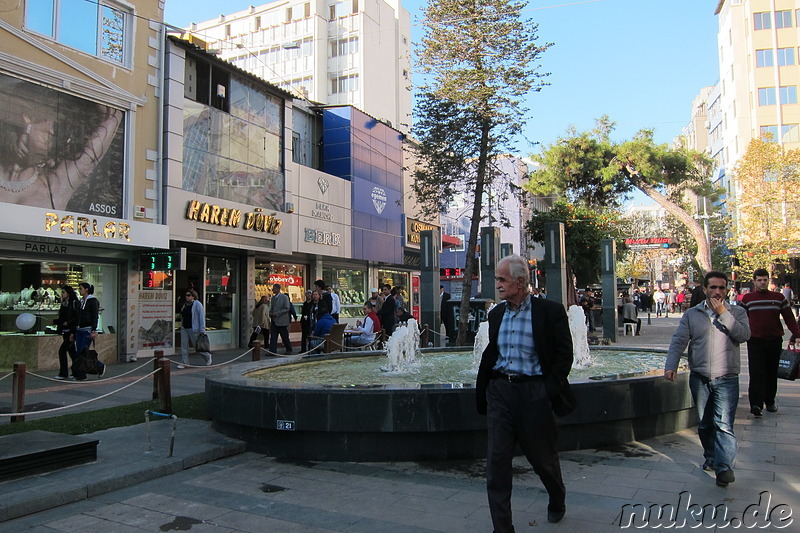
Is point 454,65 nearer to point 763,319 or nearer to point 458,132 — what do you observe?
point 458,132

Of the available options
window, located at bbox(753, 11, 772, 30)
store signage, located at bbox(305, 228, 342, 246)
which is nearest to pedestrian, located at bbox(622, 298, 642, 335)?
store signage, located at bbox(305, 228, 342, 246)

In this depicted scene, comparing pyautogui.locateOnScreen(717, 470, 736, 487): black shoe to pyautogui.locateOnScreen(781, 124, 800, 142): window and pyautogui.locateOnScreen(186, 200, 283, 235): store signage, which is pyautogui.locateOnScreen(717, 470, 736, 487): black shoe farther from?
pyautogui.locateOnScreen(781, 124, 800, 142): window

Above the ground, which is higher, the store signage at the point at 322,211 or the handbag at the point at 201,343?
the store signage at the point at 322,211

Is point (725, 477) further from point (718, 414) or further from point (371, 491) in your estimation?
point (371, 491)

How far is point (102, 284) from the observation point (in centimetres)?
1492

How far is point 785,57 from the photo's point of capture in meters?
45.0

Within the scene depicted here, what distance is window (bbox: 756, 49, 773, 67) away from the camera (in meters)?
45.5

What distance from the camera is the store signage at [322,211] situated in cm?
2118

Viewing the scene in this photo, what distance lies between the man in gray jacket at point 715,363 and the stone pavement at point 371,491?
0.31 m

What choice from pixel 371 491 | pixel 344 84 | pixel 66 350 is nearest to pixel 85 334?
pixel 66 350

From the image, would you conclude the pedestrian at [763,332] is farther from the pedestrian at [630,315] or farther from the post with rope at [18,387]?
the pedestrian at [630,315]

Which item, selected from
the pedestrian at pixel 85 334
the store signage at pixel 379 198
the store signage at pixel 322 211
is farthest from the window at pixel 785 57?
the pedestrian at pixel 85 334

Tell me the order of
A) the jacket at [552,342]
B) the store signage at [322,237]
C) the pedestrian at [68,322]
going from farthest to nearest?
the store signage at [322,237]
the pedestrian at [68,322]
the jacket at [552,342]

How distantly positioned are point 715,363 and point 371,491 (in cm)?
298
